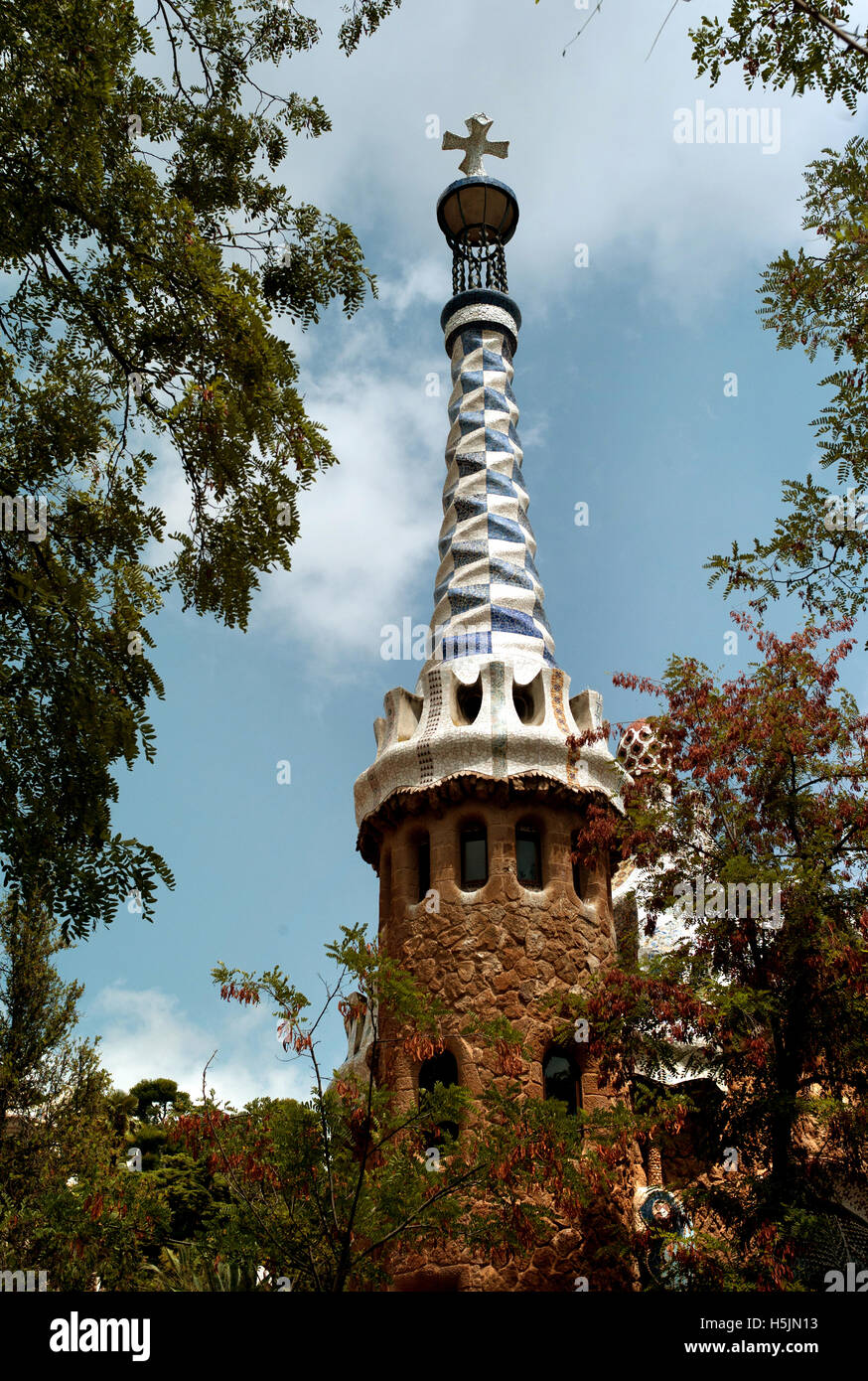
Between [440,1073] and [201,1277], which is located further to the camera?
[201,1277]

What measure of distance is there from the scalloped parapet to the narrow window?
24.4 inches

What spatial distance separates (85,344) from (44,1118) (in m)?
10.9

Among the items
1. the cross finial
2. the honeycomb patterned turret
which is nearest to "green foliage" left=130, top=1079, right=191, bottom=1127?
the honeycomb patterned turret

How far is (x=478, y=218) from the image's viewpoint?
17.2m

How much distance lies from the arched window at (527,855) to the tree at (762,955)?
1701 mm

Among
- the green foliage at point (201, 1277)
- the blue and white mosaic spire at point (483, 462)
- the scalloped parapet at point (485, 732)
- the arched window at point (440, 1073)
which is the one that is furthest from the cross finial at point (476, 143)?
the green foliage at point (201, 1277)

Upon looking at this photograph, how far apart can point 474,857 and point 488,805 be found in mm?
552

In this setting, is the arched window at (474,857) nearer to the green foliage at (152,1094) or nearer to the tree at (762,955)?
the tree at (762,955)

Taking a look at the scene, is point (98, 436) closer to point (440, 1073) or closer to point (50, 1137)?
point (440, 1073)

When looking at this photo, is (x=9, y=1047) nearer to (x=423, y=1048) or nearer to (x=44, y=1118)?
(x=44, y=1118)

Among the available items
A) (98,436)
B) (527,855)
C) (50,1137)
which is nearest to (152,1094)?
(50,1137)

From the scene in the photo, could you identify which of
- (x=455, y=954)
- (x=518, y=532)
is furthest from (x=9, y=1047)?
(x=518, y=532)

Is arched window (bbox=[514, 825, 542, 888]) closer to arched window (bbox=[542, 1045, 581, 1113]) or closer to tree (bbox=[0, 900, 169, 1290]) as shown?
arched window (bbox=[542, 1045, 581, 1113])
